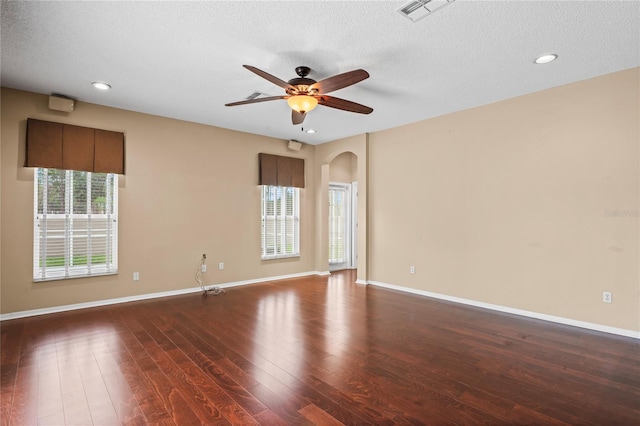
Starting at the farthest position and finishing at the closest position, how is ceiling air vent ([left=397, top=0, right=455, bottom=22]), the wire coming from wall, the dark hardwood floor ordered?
the wire coming from wall
ceiling air vent ([left=397, top=0, right=455, bottom=22])
the dark hardwood floor

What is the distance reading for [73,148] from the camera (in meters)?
4.35

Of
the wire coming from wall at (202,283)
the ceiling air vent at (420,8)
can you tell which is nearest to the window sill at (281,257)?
the wire coming from wall at (202,283)

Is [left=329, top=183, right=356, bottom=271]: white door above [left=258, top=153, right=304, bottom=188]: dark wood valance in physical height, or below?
below

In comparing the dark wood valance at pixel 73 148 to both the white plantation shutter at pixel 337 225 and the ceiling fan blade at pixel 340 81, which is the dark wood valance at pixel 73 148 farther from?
the white plantation shutter at pixel 337 225

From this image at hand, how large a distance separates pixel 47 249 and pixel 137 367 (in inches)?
103

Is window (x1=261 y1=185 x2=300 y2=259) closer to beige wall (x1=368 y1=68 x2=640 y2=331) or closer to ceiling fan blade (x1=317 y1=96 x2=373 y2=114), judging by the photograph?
beige wall (x1=368 y1=68 x2=640 y2=331)

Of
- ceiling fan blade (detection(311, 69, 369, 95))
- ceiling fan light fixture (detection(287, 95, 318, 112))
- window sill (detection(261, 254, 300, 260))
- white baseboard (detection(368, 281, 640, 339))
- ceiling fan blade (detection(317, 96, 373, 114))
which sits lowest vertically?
white baseboard (detection(368, 281, 640, 339))

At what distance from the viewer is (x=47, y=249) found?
13.9ft

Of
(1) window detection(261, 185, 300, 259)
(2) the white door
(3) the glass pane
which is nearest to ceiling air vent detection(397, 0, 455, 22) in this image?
(1) window detection(261, 185, 300, 259)

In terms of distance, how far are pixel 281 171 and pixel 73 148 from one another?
3280mm

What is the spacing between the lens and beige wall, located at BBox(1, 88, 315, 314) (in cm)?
405

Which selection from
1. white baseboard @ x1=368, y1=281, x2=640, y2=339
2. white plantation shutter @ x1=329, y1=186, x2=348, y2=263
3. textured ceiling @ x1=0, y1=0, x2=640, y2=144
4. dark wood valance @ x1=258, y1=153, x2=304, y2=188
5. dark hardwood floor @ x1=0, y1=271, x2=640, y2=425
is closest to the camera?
dark hardwood floor @ x1=0, y1=271, x2=640, y2=425

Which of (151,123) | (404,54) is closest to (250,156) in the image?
(151,123)

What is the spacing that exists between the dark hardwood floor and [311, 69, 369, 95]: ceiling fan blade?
2.42 m
